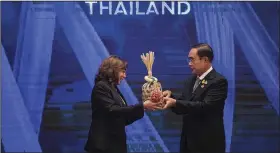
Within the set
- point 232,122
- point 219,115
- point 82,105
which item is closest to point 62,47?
point 82,105

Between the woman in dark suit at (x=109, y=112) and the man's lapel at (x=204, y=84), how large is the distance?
38 cm

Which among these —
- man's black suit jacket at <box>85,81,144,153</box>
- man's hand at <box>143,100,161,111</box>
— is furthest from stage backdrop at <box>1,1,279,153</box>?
man's black suit jacket at <box>85,81,144,153</box>

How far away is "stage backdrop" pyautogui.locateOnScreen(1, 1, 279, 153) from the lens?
18.2 ft

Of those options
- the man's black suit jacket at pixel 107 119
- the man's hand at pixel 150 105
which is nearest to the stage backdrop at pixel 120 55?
the man's hand at pixel 150 105

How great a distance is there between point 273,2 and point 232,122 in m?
1.26

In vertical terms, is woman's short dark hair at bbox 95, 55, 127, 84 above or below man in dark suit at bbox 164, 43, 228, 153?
above

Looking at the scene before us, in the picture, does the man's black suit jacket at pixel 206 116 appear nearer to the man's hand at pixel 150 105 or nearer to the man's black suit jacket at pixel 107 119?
the man's hand at pixel 150 105

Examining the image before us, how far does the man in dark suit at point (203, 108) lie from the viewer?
378cm

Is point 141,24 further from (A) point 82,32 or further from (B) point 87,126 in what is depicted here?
(B) point 87,126

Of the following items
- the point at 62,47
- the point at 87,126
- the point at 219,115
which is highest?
the point at 62,47

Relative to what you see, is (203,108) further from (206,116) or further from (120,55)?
(120,55)

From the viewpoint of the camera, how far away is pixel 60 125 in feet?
18.4

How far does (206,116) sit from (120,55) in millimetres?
1930

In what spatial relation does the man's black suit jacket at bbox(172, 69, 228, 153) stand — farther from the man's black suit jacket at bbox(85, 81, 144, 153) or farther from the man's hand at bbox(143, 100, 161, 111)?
the man's black suit jacket at bbox(85, 81, 144, 153)
